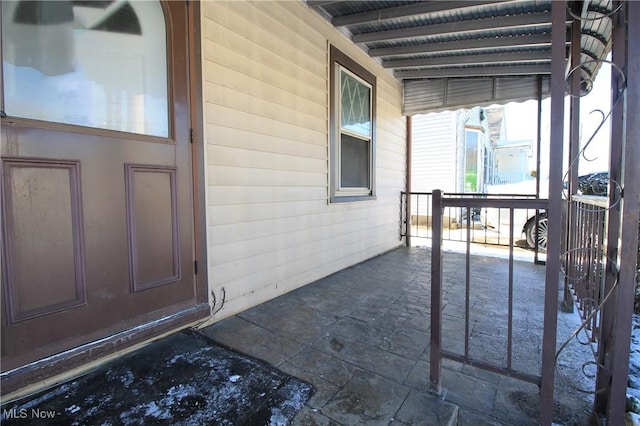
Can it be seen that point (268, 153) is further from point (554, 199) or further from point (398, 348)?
point (554, 199)

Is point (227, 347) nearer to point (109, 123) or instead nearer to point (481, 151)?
point (109, 123)

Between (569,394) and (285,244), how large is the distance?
2250mm

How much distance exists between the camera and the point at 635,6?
42.8 inches

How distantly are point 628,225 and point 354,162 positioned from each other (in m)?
3.23

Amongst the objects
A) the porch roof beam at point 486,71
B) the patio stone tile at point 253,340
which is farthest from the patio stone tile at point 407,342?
the porch roof beam at point 486,71

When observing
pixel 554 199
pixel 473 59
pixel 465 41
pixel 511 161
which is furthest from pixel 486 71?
pixel 511 161

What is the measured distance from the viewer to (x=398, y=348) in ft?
6.46

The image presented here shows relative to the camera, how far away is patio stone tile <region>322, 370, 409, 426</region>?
137cm

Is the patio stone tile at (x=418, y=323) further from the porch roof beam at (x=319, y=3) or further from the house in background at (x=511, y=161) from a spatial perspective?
the house in background at (x=511, y=161)

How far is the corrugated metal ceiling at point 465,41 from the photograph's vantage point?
3.05 meters

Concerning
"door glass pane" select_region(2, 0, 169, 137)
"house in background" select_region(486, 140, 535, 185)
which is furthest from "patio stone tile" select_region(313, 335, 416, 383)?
"house in background" select_region(486, 140, 535, 185)

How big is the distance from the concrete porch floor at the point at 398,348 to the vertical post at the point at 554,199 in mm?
249

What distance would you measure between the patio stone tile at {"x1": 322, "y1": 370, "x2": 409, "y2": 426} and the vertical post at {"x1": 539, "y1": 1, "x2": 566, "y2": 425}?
23.6 inches

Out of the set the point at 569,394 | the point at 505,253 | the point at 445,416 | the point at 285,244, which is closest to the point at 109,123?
the point at 285,244
